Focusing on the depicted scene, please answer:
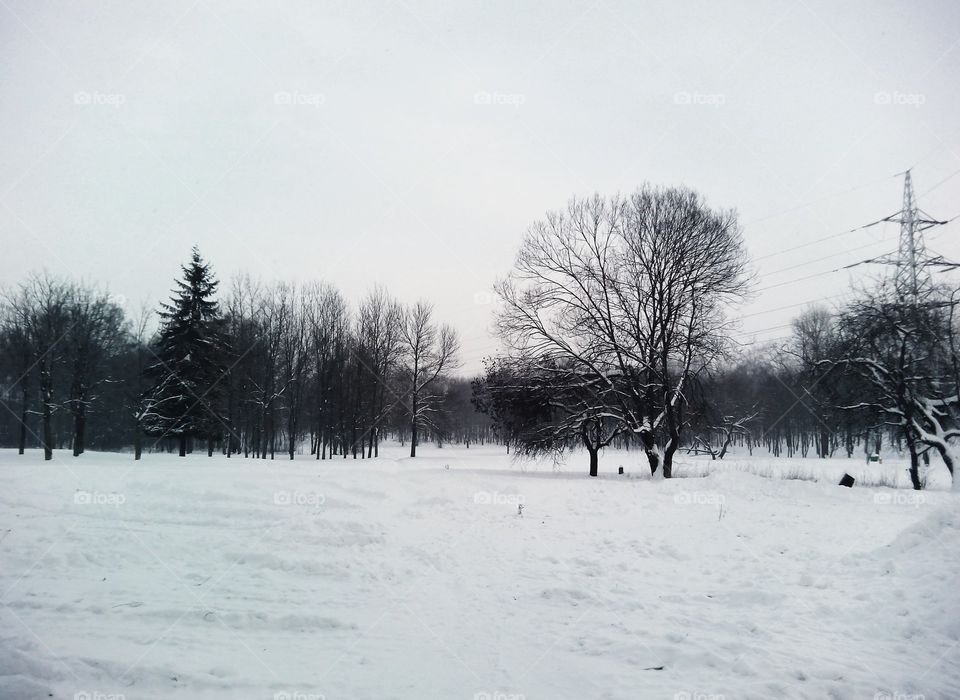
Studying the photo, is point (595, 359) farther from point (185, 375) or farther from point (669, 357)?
point (185, 375)

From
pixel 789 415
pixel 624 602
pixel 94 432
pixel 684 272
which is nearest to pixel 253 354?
A: pixel 94 432

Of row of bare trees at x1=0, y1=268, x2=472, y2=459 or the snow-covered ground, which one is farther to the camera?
row of bare trees at x1=0, y1=268, x2=472, y2=459

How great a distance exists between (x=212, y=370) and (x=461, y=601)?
3242 centimetres

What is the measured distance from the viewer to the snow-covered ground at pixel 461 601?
15.0 feet

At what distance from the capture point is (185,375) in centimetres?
3288

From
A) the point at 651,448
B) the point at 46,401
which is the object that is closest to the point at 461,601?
the point at 651,448

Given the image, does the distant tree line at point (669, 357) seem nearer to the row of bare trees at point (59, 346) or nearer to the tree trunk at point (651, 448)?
the tree trunk at point (651, 448)

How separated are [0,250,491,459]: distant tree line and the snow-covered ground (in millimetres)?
21071

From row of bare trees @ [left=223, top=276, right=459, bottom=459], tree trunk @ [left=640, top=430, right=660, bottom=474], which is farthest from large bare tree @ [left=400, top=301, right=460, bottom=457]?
tree trunk @ [left=640, top=430, right=660, bottom=474]

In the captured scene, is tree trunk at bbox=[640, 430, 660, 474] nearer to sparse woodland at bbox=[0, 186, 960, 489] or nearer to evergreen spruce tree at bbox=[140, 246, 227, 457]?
sparse woodland at bbox=[0, 186, 960, 489]

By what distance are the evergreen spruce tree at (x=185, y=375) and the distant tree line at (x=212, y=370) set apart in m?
0.08

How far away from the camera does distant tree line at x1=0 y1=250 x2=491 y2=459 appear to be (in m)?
29.9

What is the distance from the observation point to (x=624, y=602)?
6.73 meters

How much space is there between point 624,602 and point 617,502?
8904 mm
